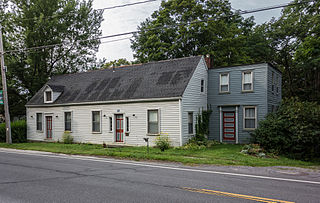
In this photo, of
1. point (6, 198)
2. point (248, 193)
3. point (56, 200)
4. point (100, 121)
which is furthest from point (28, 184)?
point (100, 121)

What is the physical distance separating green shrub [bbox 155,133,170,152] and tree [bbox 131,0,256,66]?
13.9 meters

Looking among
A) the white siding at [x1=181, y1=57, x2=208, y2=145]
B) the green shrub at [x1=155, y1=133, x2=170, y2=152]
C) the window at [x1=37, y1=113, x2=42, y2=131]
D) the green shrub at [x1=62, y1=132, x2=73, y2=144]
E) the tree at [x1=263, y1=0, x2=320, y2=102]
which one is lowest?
the green shrub at [x1=62, y1=132, x2=73, y2=144]

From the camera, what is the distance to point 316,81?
29266mm

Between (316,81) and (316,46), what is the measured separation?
10946 mm

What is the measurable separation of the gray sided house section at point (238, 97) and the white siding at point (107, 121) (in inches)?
183

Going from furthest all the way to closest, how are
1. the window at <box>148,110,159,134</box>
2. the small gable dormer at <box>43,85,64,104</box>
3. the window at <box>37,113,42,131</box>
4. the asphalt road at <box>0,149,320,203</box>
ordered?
the window at <box>37,113,42,131</box>, the small gable dormer at <box>43,85,64,104</box>, the window at <box>148,110,159,134</box>, the asphalt road at <box>0,149,320,203</box>

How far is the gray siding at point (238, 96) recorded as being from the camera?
19.2 meters

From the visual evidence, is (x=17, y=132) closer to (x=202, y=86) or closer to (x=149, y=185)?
(x=202, y=86)

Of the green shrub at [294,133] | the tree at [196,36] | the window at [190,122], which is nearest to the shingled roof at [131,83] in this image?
the window at [190,122]

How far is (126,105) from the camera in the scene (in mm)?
19656

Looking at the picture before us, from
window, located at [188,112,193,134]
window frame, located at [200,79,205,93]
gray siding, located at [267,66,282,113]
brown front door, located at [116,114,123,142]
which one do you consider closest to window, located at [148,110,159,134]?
window, located at [188,112,193,134]

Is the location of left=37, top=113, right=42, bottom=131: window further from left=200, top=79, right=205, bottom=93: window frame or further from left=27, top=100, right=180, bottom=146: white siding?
left=200, top=79, right=205, bottom=93: window frame

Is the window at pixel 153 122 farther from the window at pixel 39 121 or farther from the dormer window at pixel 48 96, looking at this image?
the window at pixel 39 121

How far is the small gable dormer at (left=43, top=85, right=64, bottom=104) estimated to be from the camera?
2382 centimetres
